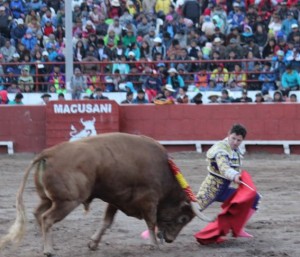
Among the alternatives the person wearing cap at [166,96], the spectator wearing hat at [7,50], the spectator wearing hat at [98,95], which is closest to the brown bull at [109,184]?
the person wearing cap at [166,96]

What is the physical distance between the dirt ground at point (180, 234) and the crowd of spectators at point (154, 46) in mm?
6329

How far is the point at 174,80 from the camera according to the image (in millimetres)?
20078

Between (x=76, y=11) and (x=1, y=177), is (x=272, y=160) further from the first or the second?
(x=76, y=11)

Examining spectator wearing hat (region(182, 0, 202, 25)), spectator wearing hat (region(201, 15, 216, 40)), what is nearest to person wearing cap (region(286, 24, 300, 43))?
spectator wearing hat (region(201, 15, 216, 40))

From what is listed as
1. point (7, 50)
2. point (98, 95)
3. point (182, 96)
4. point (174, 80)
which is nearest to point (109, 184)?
point (182, 96)

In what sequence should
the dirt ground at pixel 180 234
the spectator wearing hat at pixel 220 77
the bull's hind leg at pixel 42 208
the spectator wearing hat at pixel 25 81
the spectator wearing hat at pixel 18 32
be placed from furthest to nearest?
the spectator wearing hat at pixel 18 32
the spectator wearing hat at pixel 25 81
the spectator wearing hat at pixel 220 77
the dirt ground at pixel 180 234
the bull's hind leg at pixel 42 208

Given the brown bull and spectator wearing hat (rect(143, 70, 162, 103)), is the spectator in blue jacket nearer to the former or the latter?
spectator wearing hat (rect(143, 70, 162, 103))

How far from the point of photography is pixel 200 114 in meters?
17.6

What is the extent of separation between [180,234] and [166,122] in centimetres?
840

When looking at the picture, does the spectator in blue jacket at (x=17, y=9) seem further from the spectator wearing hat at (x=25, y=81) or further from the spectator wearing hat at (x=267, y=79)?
the spectator wearing hat at (x=267, y=79)

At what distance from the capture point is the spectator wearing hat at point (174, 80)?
20031 millimetres

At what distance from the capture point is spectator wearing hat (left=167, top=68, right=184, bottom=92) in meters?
20.0

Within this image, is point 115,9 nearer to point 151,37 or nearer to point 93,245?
point 151,37

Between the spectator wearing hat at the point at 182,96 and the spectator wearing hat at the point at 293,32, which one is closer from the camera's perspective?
the spectator wearing hat at the point at 182,96
